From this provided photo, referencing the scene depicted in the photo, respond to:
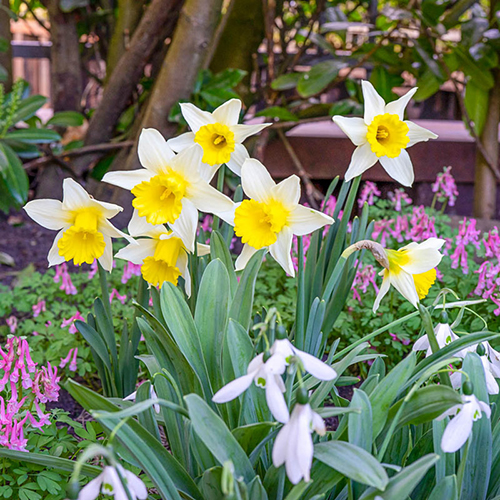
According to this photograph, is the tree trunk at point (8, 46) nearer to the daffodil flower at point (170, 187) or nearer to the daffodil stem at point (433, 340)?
the daffodil flower at point (170, 187)

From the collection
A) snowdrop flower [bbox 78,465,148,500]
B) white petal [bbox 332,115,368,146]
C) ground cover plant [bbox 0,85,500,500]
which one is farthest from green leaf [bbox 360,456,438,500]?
white petal [bbox 332,115,368,146]

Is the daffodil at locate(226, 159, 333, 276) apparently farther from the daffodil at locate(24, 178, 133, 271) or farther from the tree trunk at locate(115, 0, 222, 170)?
the tree trunk at locate(115, 0, 222, 170)

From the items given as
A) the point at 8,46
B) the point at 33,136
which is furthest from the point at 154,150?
the point at 8,46

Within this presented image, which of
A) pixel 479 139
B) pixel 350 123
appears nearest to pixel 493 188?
pixel 479 139

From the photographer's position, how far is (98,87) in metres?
4.12

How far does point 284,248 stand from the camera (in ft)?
3.26

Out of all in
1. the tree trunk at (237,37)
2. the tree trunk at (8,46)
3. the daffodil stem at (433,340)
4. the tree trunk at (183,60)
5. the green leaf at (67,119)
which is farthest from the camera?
the tree trunk at (8,46)

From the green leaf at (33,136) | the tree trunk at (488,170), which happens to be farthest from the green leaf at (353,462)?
the tree trunk at (488,170)

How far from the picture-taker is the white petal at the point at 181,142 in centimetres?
111

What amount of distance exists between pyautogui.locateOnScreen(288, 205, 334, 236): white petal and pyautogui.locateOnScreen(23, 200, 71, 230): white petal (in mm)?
393

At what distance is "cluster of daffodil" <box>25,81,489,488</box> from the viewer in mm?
964

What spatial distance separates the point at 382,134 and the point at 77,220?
552 millimetres

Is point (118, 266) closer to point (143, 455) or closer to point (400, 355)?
point (400, 355)

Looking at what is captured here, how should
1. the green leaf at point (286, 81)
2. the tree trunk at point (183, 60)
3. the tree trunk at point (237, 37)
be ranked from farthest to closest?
the tree trunk at point (237, 37)
the green leaf at point (286, 81)
the tree trunk at point (183, 60)
